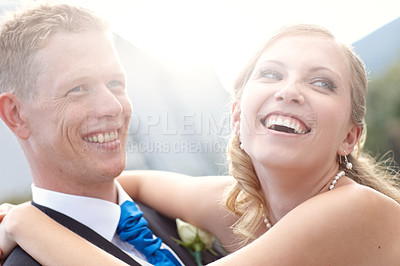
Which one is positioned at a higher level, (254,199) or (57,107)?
(57,107)

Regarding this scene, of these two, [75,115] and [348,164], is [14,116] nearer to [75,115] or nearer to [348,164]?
[75,115]

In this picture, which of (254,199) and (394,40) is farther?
(394,40)

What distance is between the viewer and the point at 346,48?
6.98 ft

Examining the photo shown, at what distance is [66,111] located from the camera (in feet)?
7.13

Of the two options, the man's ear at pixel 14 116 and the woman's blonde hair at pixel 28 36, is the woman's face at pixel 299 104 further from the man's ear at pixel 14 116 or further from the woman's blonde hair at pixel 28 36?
the man's ear at pixel 14 116

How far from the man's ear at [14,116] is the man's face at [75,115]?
43 mm

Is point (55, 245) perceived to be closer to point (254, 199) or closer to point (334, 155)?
point (254, 199)

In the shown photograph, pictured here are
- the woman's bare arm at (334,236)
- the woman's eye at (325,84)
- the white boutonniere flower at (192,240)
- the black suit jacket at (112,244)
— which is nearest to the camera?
the woman's bare arm at (334,236)

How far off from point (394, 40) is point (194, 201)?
12.7 ft

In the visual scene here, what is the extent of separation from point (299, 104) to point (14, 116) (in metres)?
1.50

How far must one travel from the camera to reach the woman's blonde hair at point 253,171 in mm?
2141

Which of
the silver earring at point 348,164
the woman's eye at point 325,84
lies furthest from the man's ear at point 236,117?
the silver earring at point 348,164

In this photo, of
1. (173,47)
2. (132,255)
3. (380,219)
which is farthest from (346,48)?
(173,47)

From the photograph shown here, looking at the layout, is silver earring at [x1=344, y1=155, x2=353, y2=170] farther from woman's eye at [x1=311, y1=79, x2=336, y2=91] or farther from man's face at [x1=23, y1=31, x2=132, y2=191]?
man's face at [x1=23, y1=31, x2=132, y2=191]
